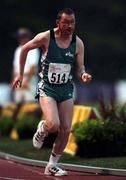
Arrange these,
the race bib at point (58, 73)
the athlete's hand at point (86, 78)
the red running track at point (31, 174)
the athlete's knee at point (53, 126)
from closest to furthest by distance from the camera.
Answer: the athlete's hand at point (86, 78)
the athlete's knee at point (53, 126)
the red running track at point (31, 174)
the race bib at point (58, 73)

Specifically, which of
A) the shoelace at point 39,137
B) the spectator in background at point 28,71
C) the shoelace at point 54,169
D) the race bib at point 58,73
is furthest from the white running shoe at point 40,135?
the spectator in background at point 28,71

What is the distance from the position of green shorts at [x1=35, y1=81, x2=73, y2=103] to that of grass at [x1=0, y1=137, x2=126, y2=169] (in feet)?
4.50

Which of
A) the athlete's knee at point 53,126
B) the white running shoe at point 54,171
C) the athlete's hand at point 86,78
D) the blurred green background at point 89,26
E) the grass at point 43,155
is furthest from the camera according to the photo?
the blurred green background at point 89,26

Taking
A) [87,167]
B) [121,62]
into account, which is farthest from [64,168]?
[121,62]

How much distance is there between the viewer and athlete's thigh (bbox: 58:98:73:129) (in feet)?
44.3

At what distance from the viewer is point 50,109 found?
1336cm

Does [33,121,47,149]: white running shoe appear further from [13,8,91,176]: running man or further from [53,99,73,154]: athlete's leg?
[53,99,73,154]: athlete's leg

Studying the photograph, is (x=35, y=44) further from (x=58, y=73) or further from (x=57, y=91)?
(x=57, y=91)

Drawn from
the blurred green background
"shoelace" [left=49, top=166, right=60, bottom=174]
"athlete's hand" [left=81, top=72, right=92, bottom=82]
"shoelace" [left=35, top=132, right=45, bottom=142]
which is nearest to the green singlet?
"athlete's hand" [left=81, top=72, right=92, bottom=82]

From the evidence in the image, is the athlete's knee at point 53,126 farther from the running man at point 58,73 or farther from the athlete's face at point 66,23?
the athlete's face at point 66,23

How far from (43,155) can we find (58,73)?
3134 millimetres

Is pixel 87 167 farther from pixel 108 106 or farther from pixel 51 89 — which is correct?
pixel 108 106

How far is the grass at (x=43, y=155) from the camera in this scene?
47.8 ft

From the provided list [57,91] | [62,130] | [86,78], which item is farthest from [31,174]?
[86,78]
